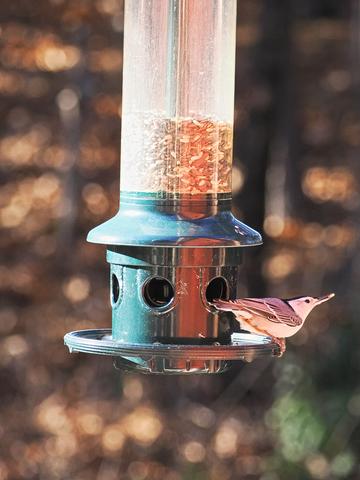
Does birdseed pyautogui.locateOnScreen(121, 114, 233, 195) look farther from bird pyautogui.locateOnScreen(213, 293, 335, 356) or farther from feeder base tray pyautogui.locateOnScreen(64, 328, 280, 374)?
Result: feeder base tray pyautogui.locateOnScreen(64, 328, 280, 374)

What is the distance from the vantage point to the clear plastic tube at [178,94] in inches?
124

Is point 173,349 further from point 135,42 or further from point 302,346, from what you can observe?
point 302,346

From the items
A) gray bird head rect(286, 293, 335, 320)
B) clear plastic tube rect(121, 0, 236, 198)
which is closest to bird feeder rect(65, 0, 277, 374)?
clear plastic tube rect(121, 0, 236, 198)

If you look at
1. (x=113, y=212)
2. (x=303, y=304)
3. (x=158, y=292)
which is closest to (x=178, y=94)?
(x=158, y=292)

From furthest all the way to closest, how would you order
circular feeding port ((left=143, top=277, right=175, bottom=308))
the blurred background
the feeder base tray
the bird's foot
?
1. the blurred background
2. circular feeding port ((left=143, top=277, right=175, bottom=308))
3. the bird's foot
4. the feeder base tray

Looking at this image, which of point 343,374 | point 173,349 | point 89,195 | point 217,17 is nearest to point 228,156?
point 217,17

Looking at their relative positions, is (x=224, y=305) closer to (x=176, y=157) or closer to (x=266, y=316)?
(x=266, y=316)

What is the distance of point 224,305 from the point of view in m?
3.11

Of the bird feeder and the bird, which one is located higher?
the bird feeder

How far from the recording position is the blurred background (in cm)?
721

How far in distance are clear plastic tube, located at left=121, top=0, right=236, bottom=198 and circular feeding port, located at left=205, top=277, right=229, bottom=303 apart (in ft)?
0.75

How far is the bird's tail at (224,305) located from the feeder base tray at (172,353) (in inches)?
3.5

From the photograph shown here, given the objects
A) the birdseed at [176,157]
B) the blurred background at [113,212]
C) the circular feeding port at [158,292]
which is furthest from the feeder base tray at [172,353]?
the blurred background at [113,212]

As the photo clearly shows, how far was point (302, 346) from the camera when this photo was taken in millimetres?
6953
